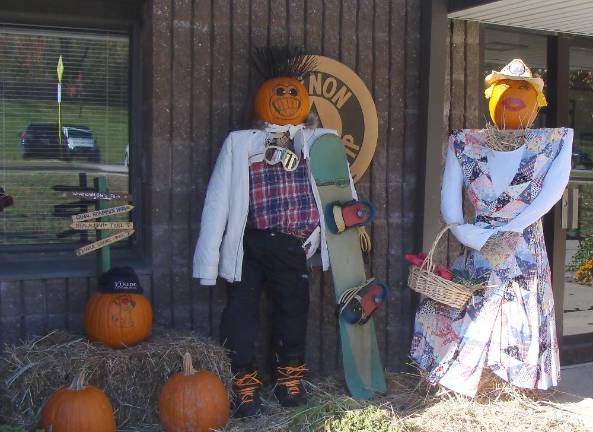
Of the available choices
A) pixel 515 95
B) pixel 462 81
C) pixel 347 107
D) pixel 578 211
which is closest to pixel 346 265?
pixel 347 107

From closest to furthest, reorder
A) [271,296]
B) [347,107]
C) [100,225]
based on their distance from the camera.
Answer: [100,225]
[271,296]
[347,107]

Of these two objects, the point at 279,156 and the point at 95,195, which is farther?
the point at 279,156

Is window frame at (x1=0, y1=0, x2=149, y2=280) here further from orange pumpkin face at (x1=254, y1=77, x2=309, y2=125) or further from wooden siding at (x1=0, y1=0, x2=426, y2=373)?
orange pumpkin face at (x1=254, y1=77, x2=309, y2=125)

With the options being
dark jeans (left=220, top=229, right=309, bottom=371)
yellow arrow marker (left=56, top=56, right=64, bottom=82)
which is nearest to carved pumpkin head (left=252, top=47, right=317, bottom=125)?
dark jeans (left=220, top=229, right=309, bottom=371)

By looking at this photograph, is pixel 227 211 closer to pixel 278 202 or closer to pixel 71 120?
pixel 278 202

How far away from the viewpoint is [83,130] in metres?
4.75

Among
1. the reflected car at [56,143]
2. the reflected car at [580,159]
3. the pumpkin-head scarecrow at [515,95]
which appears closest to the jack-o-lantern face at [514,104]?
the pumpkin-head scarecrow at [515,95]

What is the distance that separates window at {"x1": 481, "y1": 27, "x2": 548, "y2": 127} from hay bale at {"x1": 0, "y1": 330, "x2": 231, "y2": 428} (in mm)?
2475

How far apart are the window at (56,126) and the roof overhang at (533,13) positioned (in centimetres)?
200

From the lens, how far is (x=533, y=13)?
502cm

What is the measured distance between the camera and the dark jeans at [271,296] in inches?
174

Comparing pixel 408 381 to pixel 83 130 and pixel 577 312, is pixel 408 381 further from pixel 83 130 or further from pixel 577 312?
pixel 83 130

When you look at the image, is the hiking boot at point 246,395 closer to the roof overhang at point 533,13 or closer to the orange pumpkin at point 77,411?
the orange pumpkin at point 77,411

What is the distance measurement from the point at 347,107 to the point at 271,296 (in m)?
1.22
